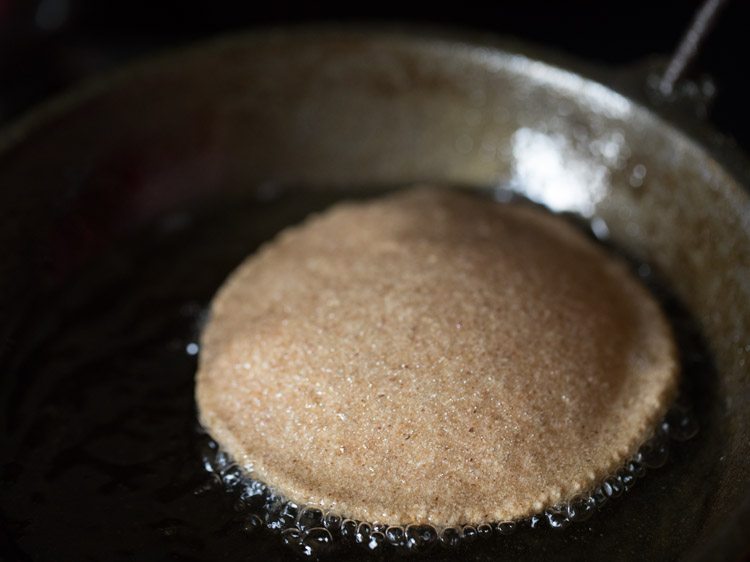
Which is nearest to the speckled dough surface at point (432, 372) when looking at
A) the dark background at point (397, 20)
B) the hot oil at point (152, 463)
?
the hot oil at point (152, 463)

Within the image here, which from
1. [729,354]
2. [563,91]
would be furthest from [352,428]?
[563,91]

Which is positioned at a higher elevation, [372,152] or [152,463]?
[372,152]

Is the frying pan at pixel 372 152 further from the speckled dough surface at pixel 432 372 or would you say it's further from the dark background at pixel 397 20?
the dark background at pixel 397 20

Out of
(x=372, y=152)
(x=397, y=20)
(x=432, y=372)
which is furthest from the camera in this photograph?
(x=397, y=20)

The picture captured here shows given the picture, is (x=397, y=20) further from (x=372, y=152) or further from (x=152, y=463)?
(x=152, y=463)

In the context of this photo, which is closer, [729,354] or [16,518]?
[16,518]

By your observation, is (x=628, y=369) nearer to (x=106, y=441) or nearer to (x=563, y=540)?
(x=563, y=540)

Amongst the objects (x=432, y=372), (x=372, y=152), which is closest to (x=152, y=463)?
(x=432, y=372)
